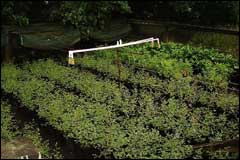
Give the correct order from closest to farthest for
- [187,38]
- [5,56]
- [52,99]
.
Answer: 1. [52,99]
2. [5,56]
3. [187,38]

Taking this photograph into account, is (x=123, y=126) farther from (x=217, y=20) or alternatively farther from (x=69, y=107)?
(x=217, y=20)

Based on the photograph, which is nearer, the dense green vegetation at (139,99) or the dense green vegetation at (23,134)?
the dense green vegetation at (23,134)

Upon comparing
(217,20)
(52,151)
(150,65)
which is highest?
(217,20)

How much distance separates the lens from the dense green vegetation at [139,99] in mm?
6387

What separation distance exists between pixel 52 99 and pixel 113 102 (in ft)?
4.25

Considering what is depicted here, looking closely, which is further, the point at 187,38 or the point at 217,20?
the point at 217,20

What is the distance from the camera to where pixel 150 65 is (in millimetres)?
10836

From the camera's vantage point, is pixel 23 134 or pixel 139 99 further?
pixel 139 99

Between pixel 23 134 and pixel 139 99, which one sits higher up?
pixel 139 99

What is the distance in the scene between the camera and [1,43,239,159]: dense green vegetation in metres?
6.39

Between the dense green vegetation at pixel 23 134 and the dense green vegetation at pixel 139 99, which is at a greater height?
the dense green vegetation at pixel 139 99

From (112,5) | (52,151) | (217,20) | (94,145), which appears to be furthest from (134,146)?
(217,20)

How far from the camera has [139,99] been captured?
847 centimetres

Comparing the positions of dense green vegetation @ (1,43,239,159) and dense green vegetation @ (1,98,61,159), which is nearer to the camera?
dense green vegetation @ (1,98,61,159)
